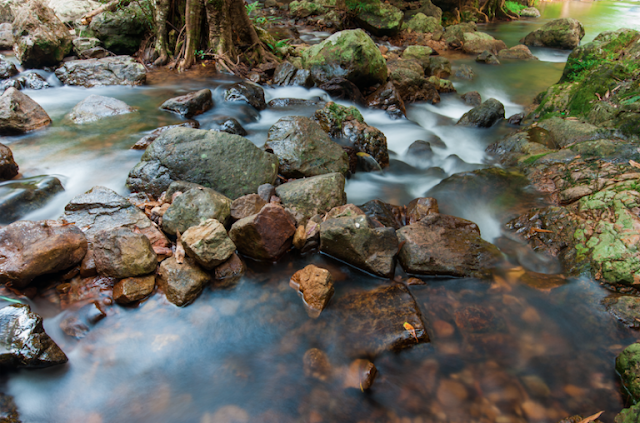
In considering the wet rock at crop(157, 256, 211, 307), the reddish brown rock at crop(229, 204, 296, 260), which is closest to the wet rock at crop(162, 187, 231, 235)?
the reddish brown rock at crop(229, 204, 296, 260)

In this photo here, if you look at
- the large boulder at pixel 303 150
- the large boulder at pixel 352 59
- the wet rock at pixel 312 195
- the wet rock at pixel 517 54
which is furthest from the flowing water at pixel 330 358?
the wet rock at pixel 517 54

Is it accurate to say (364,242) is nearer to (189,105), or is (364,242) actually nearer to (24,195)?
(24,195)

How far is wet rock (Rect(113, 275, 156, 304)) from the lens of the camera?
3.04 m

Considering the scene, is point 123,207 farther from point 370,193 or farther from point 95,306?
point 370,193

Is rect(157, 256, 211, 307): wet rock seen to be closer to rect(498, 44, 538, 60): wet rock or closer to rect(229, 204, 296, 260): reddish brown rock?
rect(229, 204, 296, 260): reddish brown rock

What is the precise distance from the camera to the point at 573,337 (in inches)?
119

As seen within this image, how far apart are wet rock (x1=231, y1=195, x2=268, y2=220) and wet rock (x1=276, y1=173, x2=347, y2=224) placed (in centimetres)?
34

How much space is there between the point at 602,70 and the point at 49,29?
1224 cm

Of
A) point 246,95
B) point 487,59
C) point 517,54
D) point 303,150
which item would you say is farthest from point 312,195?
point 517,54

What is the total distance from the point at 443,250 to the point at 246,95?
538 cm

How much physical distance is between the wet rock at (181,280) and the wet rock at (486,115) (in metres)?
6.80

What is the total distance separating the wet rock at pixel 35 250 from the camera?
2854 mm

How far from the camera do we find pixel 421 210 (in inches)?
171

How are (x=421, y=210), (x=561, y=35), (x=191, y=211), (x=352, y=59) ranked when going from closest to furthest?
(x=191, y=211) → (x=421, y=210) → (x=352, y=59) → (x=561, y=35)
